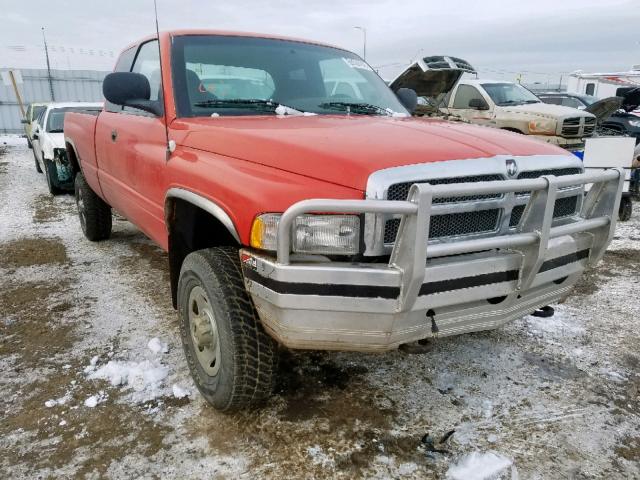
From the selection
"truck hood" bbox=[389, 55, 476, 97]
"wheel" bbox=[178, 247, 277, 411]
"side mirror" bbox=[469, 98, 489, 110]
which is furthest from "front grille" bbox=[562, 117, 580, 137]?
"wheel" bbox=[178, 247, 277, 411]

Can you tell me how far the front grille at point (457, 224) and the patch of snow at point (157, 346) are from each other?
193 cm

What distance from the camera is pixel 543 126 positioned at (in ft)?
30.7

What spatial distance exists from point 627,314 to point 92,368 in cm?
387

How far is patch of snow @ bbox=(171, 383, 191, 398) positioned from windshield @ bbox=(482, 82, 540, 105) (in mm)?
9178

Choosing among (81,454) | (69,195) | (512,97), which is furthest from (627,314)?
(69,195)

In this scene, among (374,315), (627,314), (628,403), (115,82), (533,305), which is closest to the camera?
(374,315)

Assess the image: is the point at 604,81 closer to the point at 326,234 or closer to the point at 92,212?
the point at 92,212

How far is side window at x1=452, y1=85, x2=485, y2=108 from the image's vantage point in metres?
10.3

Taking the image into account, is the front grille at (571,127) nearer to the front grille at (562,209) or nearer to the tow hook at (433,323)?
the front grille at (562,209)

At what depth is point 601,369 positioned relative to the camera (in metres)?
3.04

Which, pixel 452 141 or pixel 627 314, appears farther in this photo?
pixel 627 314

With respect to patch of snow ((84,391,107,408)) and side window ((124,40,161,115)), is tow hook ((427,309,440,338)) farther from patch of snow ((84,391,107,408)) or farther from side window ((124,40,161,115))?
side window ((124,40,161,115))

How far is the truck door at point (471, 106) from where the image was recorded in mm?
9969

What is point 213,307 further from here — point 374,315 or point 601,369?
point 601,369
